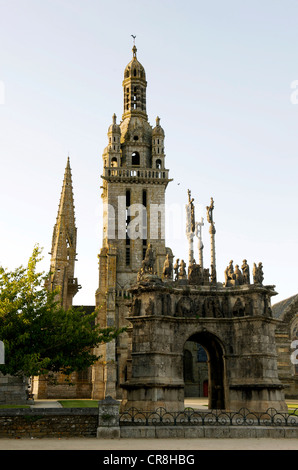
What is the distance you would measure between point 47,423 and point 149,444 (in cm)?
471

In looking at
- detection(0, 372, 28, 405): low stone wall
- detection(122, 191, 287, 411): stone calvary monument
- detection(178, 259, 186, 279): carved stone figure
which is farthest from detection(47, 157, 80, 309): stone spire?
detection(122, 191, 287, 411): stone calvary monument

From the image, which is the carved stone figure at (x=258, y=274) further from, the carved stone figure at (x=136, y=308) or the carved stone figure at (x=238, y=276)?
the carved stone figure at (x=136, y=308)

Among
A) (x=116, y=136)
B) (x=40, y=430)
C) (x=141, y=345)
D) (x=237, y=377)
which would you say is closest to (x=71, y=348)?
(x=141, y=345)

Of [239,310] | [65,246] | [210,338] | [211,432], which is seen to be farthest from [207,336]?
[65,246]

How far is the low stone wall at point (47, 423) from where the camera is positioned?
18.9 metres

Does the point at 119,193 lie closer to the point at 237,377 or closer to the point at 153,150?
the point at 153,150

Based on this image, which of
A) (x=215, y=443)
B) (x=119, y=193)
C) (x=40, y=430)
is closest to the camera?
(x=215, y=443)

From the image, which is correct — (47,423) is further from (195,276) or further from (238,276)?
(238,276)

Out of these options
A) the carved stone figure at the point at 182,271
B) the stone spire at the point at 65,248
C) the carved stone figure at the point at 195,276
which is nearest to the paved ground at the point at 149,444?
the carved stone figure at the point at 195,276

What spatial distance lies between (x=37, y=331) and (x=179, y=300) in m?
7.00

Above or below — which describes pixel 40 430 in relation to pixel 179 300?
below

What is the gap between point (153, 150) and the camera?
62.8 metres

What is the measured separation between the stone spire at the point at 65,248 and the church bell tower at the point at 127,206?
520 cm

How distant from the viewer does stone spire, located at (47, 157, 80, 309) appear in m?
58.5
